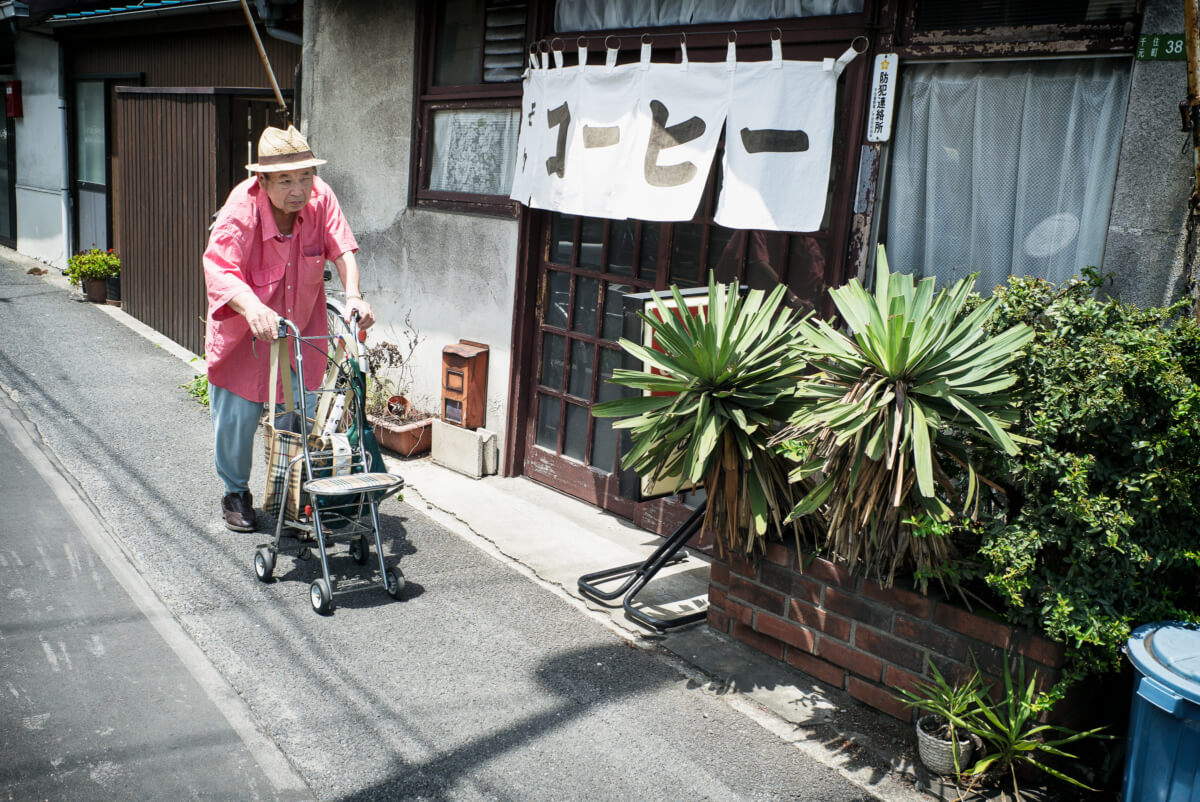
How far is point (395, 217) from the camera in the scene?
8492mm

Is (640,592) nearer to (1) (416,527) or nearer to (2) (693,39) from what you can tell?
(1) (416,527)

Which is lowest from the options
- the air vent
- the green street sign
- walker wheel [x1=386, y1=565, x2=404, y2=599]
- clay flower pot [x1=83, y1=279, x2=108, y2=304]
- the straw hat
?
walker wheel [x1=386, y1=565, x2=404, y2=599]

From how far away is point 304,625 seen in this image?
5203 millimetres

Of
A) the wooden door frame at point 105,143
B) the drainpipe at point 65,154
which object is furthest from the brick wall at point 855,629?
the drainpipe at point 65,154

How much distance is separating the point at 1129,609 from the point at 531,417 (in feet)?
15.3

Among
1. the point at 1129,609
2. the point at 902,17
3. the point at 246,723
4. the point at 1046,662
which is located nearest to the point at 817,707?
the point at 1046,662

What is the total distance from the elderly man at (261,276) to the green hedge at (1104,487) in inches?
145

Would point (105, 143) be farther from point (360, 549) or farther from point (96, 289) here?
point (360, 549)

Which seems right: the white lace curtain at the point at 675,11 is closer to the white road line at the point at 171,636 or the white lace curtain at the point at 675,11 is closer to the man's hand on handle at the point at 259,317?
the man's hand on handle at the point at 259,317

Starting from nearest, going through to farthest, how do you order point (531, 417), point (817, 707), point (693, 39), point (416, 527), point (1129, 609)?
point (1129, 609) → point (817, 707) → point (693, 39) → point (416, 527) → point (531, 417)

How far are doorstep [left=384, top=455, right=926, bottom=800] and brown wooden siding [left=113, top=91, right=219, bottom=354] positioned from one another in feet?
13.1

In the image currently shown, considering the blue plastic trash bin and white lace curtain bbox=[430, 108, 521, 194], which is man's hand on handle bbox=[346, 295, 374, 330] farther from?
the blue plastic trash bin

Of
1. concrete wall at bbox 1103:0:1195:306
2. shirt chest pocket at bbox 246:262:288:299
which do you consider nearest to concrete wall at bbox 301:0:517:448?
shirt chest pocket at bbox 246:262:288:299

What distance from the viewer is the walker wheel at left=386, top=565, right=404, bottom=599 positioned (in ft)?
18.1
